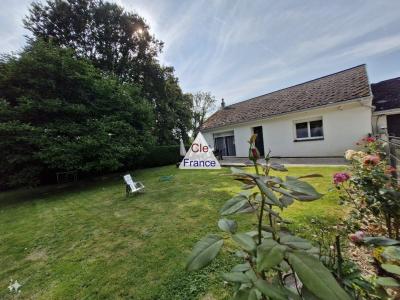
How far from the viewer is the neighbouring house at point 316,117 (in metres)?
10.1

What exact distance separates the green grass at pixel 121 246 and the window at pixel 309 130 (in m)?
6.56

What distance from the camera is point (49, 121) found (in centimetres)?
955

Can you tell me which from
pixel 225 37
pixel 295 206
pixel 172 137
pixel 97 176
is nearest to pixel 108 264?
pixel 295 206

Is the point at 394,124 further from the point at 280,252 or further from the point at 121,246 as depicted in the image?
the point at 280,252

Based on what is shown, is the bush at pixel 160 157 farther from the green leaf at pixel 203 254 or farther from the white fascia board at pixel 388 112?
the green leaf at pixel 203 254

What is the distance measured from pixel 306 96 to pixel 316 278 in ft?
46.7

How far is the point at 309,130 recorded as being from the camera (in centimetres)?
1181

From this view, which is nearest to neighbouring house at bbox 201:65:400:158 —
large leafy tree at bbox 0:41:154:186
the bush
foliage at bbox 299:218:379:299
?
the bush

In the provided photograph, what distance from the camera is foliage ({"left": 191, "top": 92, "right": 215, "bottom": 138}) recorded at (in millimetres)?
35938

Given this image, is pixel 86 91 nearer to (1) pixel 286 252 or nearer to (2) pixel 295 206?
(2) pixel 295 206

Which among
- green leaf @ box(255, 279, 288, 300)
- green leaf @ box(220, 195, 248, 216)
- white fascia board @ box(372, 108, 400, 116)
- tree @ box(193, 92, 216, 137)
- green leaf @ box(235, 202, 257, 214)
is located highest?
tree @ box(193, 92, 216, 137)

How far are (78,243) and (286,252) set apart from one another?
4.27m

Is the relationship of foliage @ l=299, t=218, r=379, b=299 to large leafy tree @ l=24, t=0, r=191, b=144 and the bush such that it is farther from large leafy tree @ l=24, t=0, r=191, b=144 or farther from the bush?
large leafy tree @ l=24, t=0, r=191, b=144

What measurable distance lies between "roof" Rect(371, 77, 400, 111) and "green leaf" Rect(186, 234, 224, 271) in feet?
47.5
